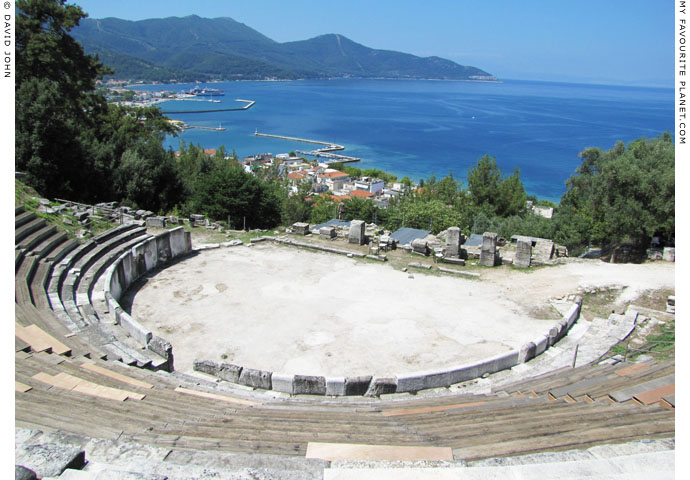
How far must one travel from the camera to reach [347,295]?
15.0 metres

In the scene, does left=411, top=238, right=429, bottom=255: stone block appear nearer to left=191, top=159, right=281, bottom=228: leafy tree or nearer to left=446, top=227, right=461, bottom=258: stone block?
left=446, top=227, right=461, bottom=258: stone block

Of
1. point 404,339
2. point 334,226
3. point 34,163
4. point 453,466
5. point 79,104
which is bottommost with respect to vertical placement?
point 404,339

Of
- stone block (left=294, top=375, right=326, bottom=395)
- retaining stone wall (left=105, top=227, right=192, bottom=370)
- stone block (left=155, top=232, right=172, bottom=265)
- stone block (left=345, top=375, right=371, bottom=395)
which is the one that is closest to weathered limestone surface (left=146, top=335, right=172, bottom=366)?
retaining stone wall (left=105, top=227, right=192, bottom=370)

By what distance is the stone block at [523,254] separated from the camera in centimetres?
1717

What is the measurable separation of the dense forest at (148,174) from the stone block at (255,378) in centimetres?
1752

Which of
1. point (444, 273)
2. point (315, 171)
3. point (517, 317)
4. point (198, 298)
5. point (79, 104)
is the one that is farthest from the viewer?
point (315, 171)

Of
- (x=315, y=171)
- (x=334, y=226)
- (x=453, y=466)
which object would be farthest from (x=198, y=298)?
(x=315, y=171)

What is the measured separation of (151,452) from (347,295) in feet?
31.6

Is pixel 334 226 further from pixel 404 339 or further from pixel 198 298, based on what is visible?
pixel 404 339

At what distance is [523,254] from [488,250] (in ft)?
4.24

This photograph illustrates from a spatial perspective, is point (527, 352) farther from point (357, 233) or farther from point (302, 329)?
point (357, 233)

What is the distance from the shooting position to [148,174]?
2798cm

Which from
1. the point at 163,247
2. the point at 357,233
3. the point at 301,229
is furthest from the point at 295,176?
the point at 163,247

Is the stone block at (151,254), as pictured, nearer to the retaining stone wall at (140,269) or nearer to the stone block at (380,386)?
the retaining stone wall at (140,269)
